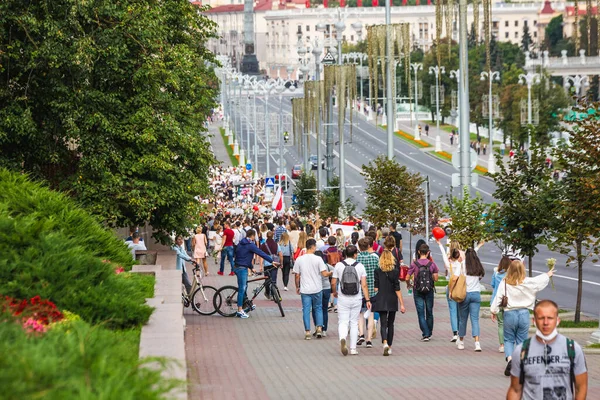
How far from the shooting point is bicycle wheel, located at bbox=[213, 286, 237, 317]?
24002 millimetres

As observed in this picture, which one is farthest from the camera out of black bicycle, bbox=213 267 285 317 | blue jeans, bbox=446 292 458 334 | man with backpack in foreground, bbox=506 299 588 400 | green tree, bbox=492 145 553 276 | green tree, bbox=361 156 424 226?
green tree, bbox=361 156 424 226

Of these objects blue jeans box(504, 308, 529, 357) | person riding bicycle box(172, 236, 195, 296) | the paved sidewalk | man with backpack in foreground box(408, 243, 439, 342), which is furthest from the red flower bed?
person riding bicycle box(172, 236, 195, 296)

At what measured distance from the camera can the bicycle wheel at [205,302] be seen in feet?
79.1

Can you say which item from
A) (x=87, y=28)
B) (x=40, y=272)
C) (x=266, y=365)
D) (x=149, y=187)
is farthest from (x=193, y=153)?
(x=40, y=272)

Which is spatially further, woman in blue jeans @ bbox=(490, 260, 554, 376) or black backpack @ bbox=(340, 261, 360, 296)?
black backpack @ bbox=(340, 261, 360, 296)

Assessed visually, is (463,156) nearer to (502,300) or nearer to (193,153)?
(193,153)

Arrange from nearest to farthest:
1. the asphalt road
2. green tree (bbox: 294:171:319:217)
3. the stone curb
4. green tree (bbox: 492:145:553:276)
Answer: the stone curb → green tree (bbox: 492:145:553:276) → the asphalt road → green tree (bbox: 294:171:319:217)

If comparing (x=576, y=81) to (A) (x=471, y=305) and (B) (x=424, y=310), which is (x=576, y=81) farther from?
(A) (x=471, y=305)

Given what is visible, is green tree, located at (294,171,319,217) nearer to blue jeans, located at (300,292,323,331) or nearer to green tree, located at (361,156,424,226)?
green tree, located at (361,156,424,226)

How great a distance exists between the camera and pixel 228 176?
294 ft

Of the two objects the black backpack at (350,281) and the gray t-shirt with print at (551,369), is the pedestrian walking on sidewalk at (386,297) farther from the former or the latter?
the gray t-shirt with print at (551,369)

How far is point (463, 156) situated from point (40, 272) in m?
18.3

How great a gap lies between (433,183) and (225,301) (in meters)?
69.7

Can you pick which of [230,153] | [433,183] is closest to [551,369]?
[433,183]
